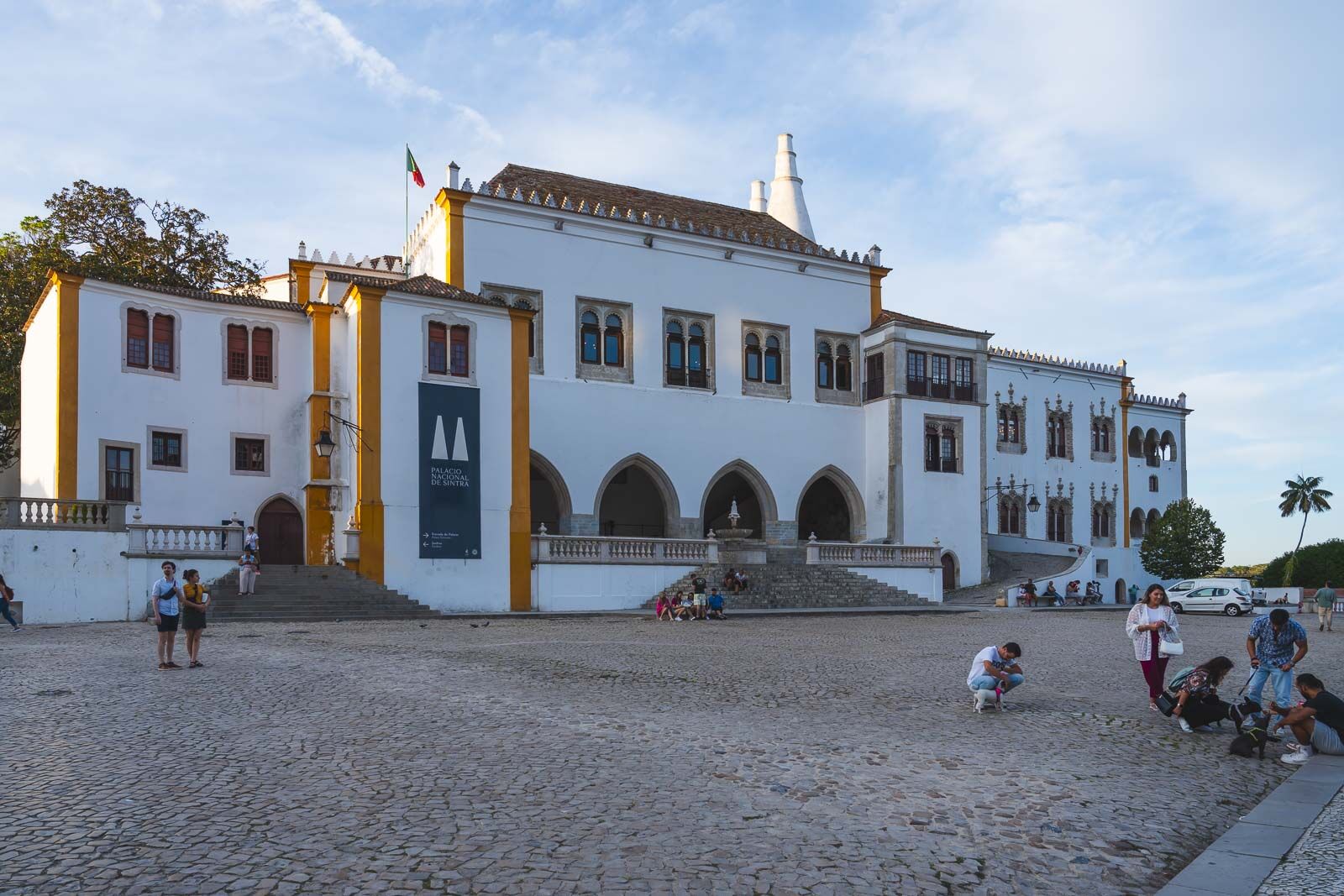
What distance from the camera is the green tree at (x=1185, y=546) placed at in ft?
155

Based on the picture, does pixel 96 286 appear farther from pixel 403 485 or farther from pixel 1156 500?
pixel 1156 500

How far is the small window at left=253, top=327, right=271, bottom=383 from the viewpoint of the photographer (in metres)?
29.0

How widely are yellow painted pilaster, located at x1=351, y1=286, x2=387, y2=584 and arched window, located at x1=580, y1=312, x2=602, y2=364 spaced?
8.87 m

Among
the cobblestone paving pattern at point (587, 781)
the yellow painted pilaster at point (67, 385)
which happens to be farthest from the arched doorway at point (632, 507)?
the cobblestone paving pattern at point (587, 781)

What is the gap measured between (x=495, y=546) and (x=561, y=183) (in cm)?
1530

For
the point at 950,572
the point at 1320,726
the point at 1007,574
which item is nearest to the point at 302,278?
the point at 950,572

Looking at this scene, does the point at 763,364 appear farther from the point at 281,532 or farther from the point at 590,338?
the point at 281,532

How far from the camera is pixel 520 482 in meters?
28.3

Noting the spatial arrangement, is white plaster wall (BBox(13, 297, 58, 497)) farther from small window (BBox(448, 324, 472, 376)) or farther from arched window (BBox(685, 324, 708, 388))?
arched window (BBox(685, 324, 708, 388))

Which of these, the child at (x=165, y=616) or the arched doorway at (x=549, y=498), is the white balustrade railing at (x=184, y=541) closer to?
the arched doorway at (x=549, y=498)

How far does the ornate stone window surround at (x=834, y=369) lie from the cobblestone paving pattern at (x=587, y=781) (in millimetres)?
26376

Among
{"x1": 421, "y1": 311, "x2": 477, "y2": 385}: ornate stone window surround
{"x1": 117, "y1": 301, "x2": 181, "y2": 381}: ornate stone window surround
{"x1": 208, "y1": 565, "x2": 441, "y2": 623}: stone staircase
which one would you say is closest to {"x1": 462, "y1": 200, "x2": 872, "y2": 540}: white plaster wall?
{"x1": 421, "y1": 311, "x2": 477, "y2": 385}: ornate stone window surround

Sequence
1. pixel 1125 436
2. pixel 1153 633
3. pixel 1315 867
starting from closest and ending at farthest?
pixel 1315 867, pixel 1153 633, pixel 1125 436

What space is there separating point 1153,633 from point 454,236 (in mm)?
26065
